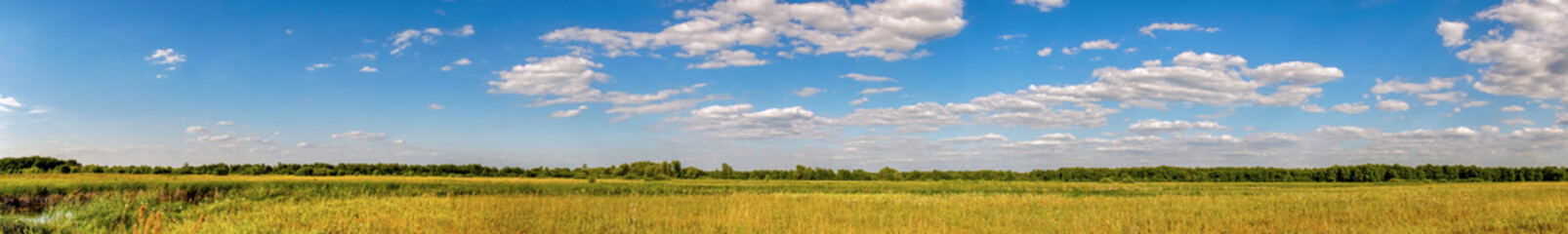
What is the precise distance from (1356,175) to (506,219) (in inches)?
3855

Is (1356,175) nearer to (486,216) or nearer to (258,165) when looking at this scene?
(486,216)

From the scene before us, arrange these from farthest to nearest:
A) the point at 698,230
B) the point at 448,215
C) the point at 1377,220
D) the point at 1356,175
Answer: the point at 1356,175
the point at 448,215
the point at 1377,220
the point at 698,230

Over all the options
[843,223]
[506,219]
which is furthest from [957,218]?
[506,219]

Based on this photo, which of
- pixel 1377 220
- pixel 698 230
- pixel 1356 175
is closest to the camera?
pixel 698 230

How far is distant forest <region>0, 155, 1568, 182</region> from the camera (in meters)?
86.1

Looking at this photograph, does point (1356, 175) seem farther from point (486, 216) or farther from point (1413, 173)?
point (486, 216)

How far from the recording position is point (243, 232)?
1617 cm

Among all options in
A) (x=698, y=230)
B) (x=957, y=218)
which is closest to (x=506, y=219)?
(x=698, y=230)

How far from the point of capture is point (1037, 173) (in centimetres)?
9769

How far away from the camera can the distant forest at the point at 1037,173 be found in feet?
282

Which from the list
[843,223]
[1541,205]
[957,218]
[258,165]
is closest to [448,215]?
[843,223]

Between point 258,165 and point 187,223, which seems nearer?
point 187,223

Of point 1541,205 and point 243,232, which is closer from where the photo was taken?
point 243,232

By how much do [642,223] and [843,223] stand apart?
394 cm
